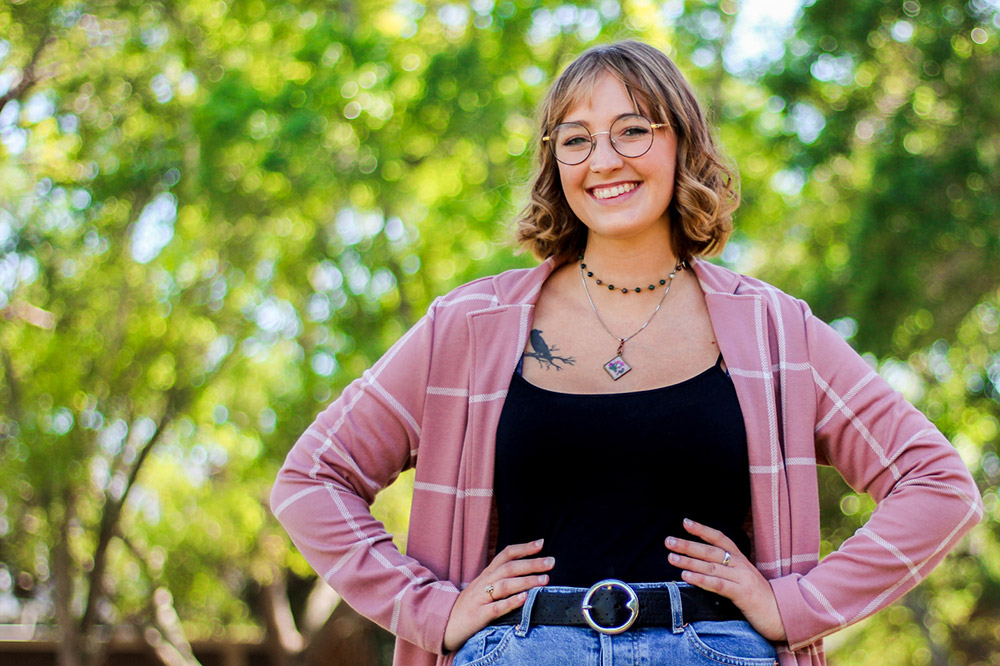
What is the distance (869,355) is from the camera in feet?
32.5

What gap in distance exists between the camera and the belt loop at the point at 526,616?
1913mm

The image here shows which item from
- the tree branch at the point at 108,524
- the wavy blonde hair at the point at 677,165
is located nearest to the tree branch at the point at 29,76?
the tree branch at the point at 108,524

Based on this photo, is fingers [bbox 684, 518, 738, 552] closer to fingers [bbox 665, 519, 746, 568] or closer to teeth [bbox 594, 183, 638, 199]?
fingers [bbox 665, 519, 746, 568]

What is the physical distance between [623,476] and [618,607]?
245 millimetres

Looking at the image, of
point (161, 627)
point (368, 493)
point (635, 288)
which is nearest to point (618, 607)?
point (368, 493)

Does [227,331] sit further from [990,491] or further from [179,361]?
[990,491]

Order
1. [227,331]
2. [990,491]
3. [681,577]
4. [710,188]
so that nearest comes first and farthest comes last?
[681,577], [710,188], [990,491], [227,331]

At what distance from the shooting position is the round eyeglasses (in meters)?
2.20

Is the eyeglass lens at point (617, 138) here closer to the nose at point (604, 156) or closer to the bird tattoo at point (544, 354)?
the nose at point (604, 156)

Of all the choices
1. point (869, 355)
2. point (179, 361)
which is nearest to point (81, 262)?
point (179, 361)

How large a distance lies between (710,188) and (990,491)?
1094cm

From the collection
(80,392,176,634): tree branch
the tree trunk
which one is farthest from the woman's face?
the tree trunk

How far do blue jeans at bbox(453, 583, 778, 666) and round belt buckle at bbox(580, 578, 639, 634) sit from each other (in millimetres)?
16

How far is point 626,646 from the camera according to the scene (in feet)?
6.06
